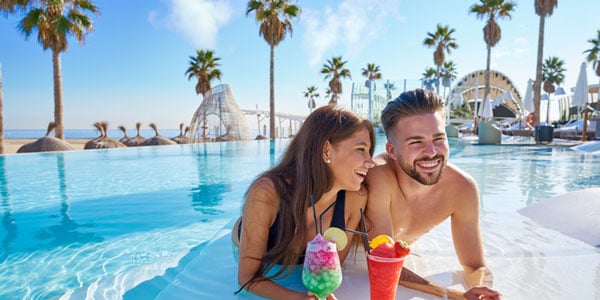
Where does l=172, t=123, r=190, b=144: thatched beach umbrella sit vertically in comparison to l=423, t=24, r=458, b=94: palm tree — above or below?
below

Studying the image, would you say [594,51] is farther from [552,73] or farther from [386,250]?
[386,250]

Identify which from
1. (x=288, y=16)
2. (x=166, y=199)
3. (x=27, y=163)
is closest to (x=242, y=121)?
(x=288, y=16)

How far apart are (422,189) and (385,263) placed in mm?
1062

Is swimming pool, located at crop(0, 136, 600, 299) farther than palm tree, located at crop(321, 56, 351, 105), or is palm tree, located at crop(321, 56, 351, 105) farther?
palm tree, located at crop(321, 56, 351, 105)

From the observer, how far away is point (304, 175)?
180cm

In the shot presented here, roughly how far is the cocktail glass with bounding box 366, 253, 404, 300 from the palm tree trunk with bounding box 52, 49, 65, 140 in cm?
1796

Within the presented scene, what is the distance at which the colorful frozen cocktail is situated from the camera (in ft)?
4.41

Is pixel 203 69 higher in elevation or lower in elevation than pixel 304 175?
higher

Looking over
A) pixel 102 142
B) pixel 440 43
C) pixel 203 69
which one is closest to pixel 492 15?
pixel 440 43

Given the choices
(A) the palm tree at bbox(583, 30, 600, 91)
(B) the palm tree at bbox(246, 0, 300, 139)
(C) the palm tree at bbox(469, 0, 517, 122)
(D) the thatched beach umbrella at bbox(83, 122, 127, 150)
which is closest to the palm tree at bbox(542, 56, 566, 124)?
(A) the palm tree at bbox(583, 30, 600, 91)

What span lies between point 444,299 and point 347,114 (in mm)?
1120

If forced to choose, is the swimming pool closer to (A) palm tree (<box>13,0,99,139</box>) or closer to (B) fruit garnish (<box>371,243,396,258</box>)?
(B) fruit garnish (<box>371,243,396,258</box>)

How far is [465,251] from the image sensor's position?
2.21m

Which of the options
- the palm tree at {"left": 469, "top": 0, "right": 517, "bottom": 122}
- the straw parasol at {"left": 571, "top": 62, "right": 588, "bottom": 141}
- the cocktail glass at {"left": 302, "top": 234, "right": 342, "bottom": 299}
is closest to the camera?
the cocktail glass at {"left": 302, "top": 234, "right": 342, "bottom": 299}
